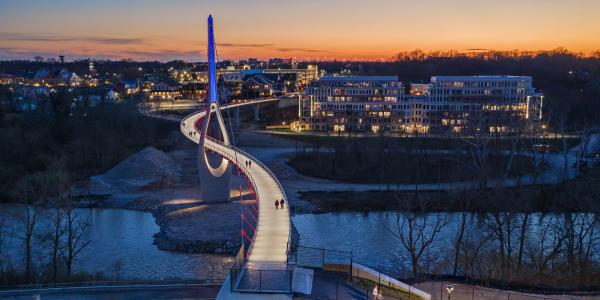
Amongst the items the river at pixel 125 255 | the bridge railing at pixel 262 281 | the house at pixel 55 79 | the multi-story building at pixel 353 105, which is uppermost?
the house at pixel 55 79

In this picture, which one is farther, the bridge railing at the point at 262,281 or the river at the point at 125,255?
the river at the point at 125,255

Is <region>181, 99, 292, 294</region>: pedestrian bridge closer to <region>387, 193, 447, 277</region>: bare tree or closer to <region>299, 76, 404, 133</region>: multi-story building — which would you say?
<region>387, 193, 447, 277</region>: bare tree

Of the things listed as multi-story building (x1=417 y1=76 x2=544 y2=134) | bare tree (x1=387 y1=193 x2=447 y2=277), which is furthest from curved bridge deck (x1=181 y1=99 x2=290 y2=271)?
multi-story building (x1=417 y1=76 x2=544 y2=134)

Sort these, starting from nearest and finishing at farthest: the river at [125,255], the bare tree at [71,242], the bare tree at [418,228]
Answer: the bare tree at [71,242]
the river at [125,255]
the bare tree at [418,228]

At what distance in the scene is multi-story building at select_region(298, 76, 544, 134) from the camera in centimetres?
5059

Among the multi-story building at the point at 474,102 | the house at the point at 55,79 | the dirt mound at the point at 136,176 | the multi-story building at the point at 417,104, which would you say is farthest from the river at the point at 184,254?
the house at the point at 55,79

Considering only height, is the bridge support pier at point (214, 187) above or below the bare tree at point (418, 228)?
above

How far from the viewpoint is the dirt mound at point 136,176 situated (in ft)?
104

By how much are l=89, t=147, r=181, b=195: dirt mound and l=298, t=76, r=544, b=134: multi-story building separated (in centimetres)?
2077

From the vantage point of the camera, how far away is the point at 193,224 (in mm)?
24188

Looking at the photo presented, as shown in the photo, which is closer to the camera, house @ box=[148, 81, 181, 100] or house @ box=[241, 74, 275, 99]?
house @ box=[241, 74, 275, 99]

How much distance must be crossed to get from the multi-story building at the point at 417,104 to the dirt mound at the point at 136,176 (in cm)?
2077

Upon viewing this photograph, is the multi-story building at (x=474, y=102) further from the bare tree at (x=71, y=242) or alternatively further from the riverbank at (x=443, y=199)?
the bare tree at (x=71, y=242)

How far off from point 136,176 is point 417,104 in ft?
96.5
